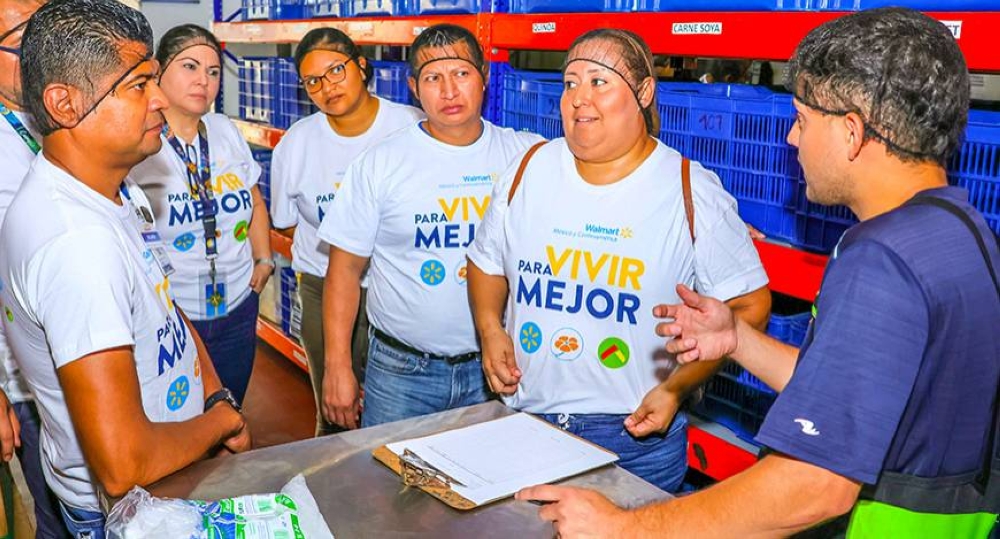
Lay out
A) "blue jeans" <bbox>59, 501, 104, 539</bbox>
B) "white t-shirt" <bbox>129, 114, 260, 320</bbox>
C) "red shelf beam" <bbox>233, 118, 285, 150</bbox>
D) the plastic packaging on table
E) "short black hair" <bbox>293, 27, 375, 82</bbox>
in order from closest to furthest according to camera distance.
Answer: the plastic packaging on table
"blue jeans" <bbox>59, 501, 104, 539</bbox>
"white t-shirt" <bbox>129, 114, 260, 320</bbox>
"short black hair" <bbox>293, 27, 375, 82</bbox>
"red shelf beam" <bbox>233, 118, 285, 150</bbox>

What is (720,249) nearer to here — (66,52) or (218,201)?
(66,52)

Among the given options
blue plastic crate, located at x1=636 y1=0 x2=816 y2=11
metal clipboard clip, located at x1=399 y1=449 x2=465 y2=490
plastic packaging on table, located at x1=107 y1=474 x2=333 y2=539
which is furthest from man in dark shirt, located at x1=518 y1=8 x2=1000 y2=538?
blue plastic crate, located at x1=636 y1=0 x2=816 y2=11

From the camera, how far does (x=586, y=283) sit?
2070 millimetres

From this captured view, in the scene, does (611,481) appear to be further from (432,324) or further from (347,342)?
(347,342)

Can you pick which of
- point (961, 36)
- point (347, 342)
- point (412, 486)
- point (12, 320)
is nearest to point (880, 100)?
point (961, 36)

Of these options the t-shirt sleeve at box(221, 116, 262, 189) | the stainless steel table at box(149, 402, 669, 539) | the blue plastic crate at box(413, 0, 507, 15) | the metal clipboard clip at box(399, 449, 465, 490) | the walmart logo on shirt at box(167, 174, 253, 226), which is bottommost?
the stainless steel table at box(149, 402, 669, 539)

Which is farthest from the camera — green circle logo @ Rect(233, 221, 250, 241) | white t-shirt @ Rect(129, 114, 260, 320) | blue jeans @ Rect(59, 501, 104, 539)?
green circle logo @ Rect(233, 221, 250, 241)

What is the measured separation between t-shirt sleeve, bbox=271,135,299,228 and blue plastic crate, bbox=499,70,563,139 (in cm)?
85

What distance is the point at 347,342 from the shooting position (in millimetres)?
2688

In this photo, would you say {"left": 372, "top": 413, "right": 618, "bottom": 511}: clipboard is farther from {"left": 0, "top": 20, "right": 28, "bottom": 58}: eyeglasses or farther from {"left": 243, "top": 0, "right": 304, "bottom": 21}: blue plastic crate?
{"left": 243, "top": 0, "right": 304, "bottom": 21}: blue plastic crate

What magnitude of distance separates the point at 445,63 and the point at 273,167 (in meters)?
1.12

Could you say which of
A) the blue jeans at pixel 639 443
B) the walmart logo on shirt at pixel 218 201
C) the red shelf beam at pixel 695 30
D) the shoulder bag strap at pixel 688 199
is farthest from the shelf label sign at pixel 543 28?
the blue jeans at pixel 639 443

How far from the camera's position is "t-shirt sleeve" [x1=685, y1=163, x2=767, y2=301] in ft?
6.68

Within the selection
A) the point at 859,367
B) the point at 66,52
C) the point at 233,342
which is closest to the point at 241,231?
the point at 233,342
